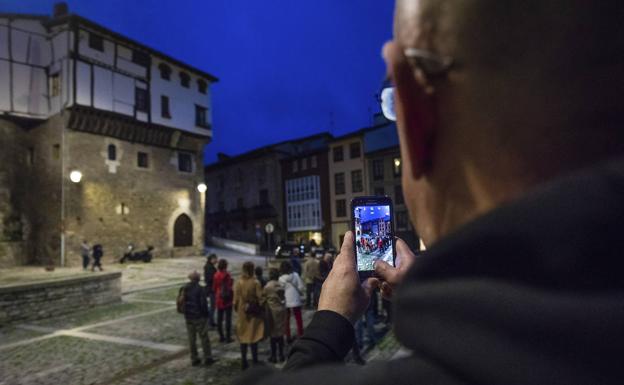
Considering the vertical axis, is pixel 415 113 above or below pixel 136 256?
above

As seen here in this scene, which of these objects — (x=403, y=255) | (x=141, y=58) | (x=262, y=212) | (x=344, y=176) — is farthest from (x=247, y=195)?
(x=403, y=255)

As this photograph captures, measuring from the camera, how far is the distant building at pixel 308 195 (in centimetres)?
4047

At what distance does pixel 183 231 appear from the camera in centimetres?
3064

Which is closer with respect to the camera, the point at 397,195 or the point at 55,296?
the point at 55,296

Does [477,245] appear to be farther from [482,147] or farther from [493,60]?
[493,60]

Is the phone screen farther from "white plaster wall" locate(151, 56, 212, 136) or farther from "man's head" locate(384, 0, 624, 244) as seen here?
"white plaster wall" locate(151, 56, 212, 136)

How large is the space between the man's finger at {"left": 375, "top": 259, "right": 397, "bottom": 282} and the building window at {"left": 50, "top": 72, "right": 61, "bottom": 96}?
93.9ft

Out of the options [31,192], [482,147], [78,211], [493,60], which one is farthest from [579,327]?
[31,192]

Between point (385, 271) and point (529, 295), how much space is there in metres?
1.12

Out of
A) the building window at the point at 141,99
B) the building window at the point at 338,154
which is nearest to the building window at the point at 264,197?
the building window at the point at 338,154

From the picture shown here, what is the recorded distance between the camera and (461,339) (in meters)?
0.56

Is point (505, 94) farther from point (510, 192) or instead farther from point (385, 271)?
point (385, 271)

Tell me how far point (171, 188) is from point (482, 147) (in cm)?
3188

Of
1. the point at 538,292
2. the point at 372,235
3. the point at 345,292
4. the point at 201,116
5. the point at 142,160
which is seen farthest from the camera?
the point at 201,116
